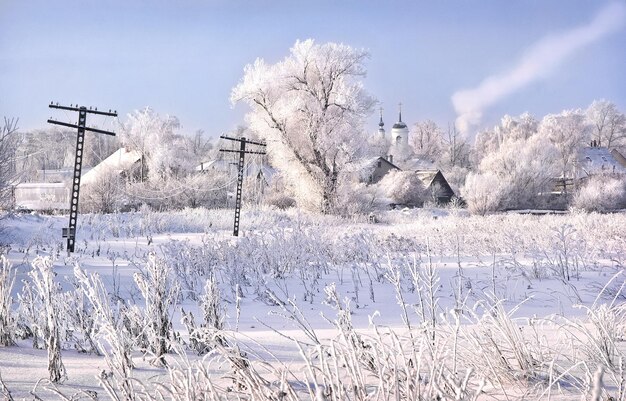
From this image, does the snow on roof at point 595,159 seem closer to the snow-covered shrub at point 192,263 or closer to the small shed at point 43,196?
the small shed at point 43,196

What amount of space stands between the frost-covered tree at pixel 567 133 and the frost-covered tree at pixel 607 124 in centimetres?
659

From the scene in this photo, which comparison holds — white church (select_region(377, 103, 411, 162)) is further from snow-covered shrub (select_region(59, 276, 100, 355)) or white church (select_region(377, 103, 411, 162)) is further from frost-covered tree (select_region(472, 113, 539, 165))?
snow-covered shrub (select_region(59, 276, 100, 355))

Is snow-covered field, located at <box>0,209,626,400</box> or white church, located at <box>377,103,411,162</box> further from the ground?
white church, located at <box>377,103,411,162</box>

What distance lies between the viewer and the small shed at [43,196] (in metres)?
28.7

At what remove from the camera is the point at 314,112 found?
2673 centimetres

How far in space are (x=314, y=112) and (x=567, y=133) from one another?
3608 cm

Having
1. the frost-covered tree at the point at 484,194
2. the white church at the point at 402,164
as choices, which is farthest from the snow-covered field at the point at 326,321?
the white church at the point at 402,164

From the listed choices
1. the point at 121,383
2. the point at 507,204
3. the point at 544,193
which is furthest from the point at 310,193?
the point at 121,383

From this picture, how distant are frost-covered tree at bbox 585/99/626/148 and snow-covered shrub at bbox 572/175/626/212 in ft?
98.0

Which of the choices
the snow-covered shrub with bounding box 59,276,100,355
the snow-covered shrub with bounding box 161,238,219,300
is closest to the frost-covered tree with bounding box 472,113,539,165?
the snow-covered shrub with bounding box 161,238,219,300

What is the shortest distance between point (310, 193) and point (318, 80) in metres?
6.17

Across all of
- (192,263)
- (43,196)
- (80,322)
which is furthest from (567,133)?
(80,322)

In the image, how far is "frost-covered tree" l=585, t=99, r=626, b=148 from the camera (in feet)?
193

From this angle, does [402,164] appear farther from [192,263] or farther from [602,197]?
[192,263]
